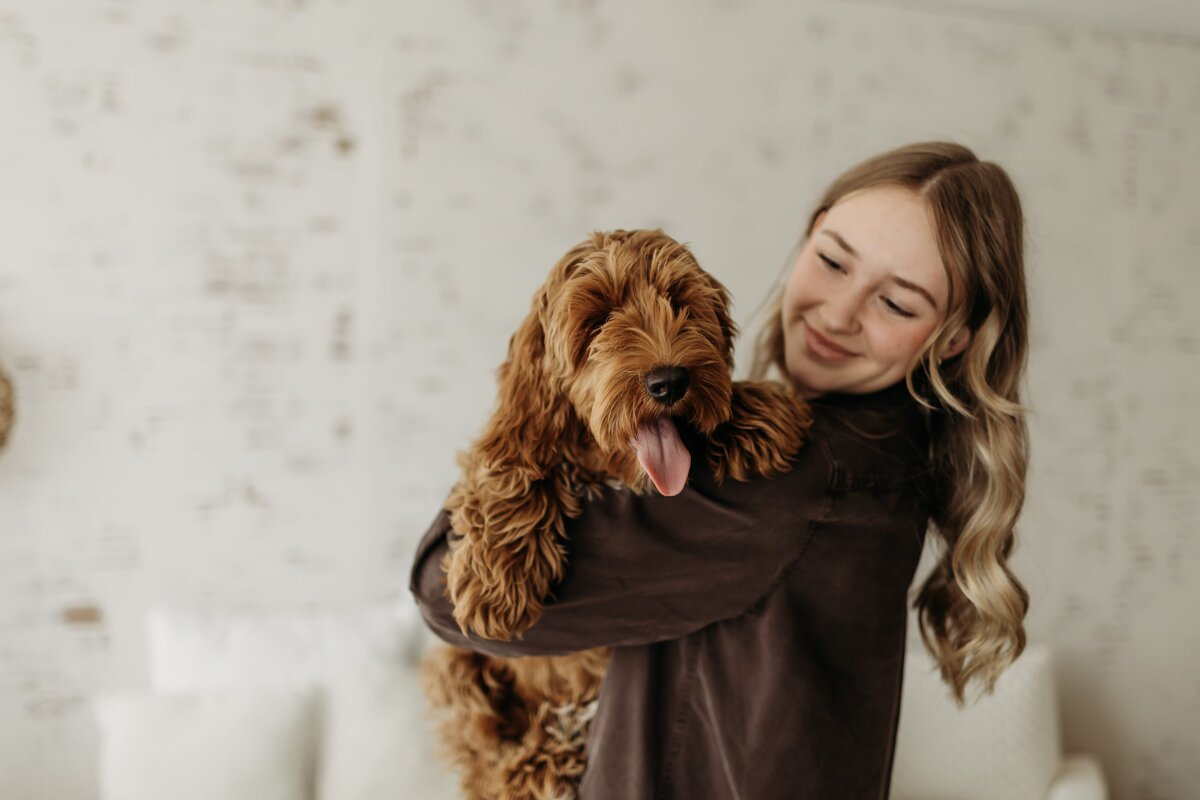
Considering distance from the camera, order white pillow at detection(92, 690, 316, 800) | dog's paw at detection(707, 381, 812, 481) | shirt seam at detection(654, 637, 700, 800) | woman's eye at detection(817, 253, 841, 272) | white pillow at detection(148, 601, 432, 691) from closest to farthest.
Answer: dog's paw at detection(707, 381, 812, 481), shirt seam at detection(654, 637, 700, 800), woman's eye at detection(817, 253, 841, 272), white pillow at detection(92, 690, 316, 800), white pillow at detection(148, 601, 432, 691)

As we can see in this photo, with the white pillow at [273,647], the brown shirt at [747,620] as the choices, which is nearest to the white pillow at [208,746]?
the white pillow at [273,647]

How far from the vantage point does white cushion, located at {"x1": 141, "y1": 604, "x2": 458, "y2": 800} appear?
198 centimetres

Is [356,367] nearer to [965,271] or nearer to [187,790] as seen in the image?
[187,790]

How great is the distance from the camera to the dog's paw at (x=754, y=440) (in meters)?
0.90

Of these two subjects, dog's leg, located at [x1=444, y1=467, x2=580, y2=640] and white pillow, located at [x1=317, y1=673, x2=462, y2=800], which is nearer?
dog's leg, located at [x1=444, y1=467, x2=580, y2=640]

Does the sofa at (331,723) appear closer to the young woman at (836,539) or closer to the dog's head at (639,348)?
the young woman at (836,539)

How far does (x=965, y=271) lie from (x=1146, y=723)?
2.94m

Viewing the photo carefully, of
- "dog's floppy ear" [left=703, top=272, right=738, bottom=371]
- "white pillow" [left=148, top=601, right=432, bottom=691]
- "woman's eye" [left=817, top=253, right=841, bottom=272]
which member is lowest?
"white pillow" [left=148, top=601, right=432, bottom=691]

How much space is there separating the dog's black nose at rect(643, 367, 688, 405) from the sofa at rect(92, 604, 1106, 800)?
140 centimetres

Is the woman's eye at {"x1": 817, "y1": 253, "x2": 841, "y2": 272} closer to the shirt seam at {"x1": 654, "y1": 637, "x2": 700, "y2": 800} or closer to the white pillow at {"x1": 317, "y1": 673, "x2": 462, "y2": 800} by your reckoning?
the shirt seam at {"x1": 654, "y1": 637, "x2": 700, "y2": 800}

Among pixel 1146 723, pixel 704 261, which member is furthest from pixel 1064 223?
pixel 1146 723

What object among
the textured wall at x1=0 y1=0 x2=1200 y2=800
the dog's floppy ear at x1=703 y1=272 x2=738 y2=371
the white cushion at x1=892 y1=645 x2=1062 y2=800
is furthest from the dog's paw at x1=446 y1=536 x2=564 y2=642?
the white cushion at x1=892 y1=645 x2=1062 y2=800

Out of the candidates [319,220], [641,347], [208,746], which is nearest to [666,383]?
[641,347]

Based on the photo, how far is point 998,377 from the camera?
3.69 ft
